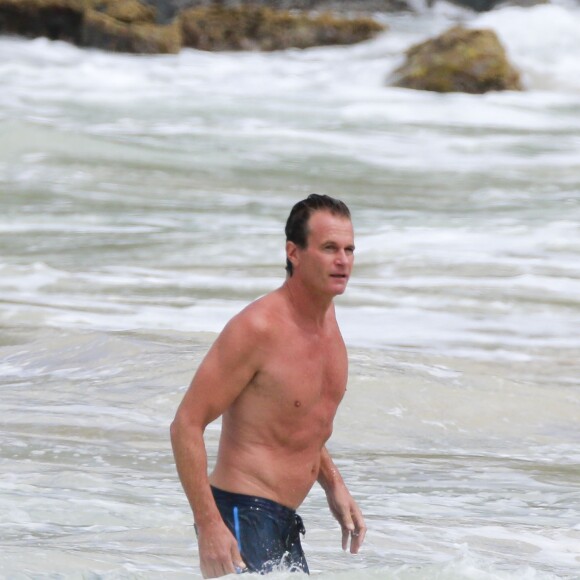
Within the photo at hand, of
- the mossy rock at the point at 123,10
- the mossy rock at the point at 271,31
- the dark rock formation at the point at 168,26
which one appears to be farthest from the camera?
the mossy rock at the point at 271,31

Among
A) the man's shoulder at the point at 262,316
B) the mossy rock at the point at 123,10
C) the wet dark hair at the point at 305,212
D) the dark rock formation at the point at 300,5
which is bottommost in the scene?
the man's shoulder at the point at 262,316

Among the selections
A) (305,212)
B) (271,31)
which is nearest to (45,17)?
(271,31)

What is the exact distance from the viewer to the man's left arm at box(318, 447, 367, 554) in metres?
4.25

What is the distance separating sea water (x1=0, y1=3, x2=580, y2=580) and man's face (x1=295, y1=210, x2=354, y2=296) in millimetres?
1110

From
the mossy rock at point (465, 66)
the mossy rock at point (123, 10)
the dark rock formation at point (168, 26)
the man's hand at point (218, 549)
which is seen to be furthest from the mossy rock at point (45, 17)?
the man's hand at point (218, 549)

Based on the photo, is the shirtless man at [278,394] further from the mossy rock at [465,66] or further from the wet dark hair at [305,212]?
the mossy rock at [465,66]

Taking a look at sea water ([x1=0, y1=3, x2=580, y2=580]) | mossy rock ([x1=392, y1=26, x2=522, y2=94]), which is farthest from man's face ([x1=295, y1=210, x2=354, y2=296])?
mossy rock ([x1=392, y1=26, x2=522, y2=94])

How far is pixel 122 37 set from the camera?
27031 mm

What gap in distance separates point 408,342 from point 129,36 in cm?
1863

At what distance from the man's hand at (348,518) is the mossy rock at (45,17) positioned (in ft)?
78.6

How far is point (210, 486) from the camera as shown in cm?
401

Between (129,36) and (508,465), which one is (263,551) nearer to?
(508,465)

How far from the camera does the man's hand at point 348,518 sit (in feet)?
13.9

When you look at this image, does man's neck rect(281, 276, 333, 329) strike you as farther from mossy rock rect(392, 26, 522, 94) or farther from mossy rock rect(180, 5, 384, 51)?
mossy rock rect(180, 5, 384, 51)
